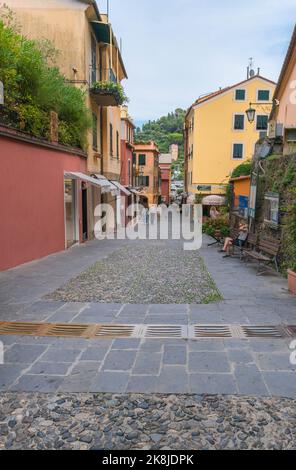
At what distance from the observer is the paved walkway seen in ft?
12.1

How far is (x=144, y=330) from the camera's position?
5141mm

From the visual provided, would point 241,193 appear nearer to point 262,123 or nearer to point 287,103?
point 287,103

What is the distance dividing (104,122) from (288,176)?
12.0 meters

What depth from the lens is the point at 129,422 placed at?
313 centimetres

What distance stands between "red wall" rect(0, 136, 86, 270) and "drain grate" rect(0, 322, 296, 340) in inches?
153

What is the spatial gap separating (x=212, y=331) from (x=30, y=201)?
6.77 metres

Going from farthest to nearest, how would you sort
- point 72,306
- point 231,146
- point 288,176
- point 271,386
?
point 231,146 → point 288,176 → point 72,306 → point 271,386

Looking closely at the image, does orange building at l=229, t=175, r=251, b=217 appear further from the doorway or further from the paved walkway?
the paved walkway

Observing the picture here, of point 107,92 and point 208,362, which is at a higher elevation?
point 107,92

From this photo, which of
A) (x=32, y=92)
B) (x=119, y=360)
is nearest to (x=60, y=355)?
(x=119, y=360)

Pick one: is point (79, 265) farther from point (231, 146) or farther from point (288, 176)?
point (231, 146)

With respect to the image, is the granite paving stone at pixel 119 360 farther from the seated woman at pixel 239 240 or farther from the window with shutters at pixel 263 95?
the window with shutters at pixel 263 95

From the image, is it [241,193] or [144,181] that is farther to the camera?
[144,181]

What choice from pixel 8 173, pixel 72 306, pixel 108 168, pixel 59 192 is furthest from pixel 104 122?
pixel 72 306
